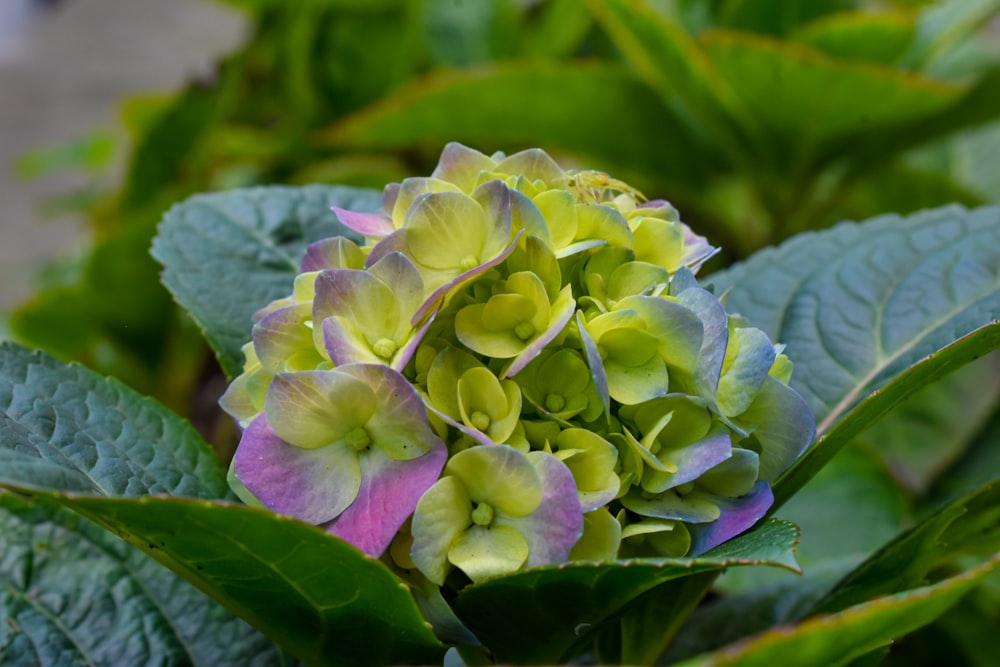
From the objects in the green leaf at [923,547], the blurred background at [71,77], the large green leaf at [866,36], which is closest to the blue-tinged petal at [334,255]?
the green leaf at [923,547]

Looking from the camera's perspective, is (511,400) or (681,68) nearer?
(511,400)

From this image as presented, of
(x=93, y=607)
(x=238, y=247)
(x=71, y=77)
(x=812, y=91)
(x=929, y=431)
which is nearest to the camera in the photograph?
(x=93, y=607)

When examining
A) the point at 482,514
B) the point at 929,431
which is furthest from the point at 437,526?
the point at 929,431

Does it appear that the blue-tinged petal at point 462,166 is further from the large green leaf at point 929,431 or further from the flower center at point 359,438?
the large green leaf at point 929,431

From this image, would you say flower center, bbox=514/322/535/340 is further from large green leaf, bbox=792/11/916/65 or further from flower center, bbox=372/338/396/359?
large green leaf, bbox=792/11/916/65

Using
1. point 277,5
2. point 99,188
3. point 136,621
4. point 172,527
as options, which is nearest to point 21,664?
point 136,621

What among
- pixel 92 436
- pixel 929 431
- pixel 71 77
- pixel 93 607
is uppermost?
pixel 92 436

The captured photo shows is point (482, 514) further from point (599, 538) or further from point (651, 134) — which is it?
point (651, 134)

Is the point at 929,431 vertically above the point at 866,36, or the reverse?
the point at 866,36

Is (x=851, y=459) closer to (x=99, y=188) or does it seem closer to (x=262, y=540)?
(x=262, y=540)
